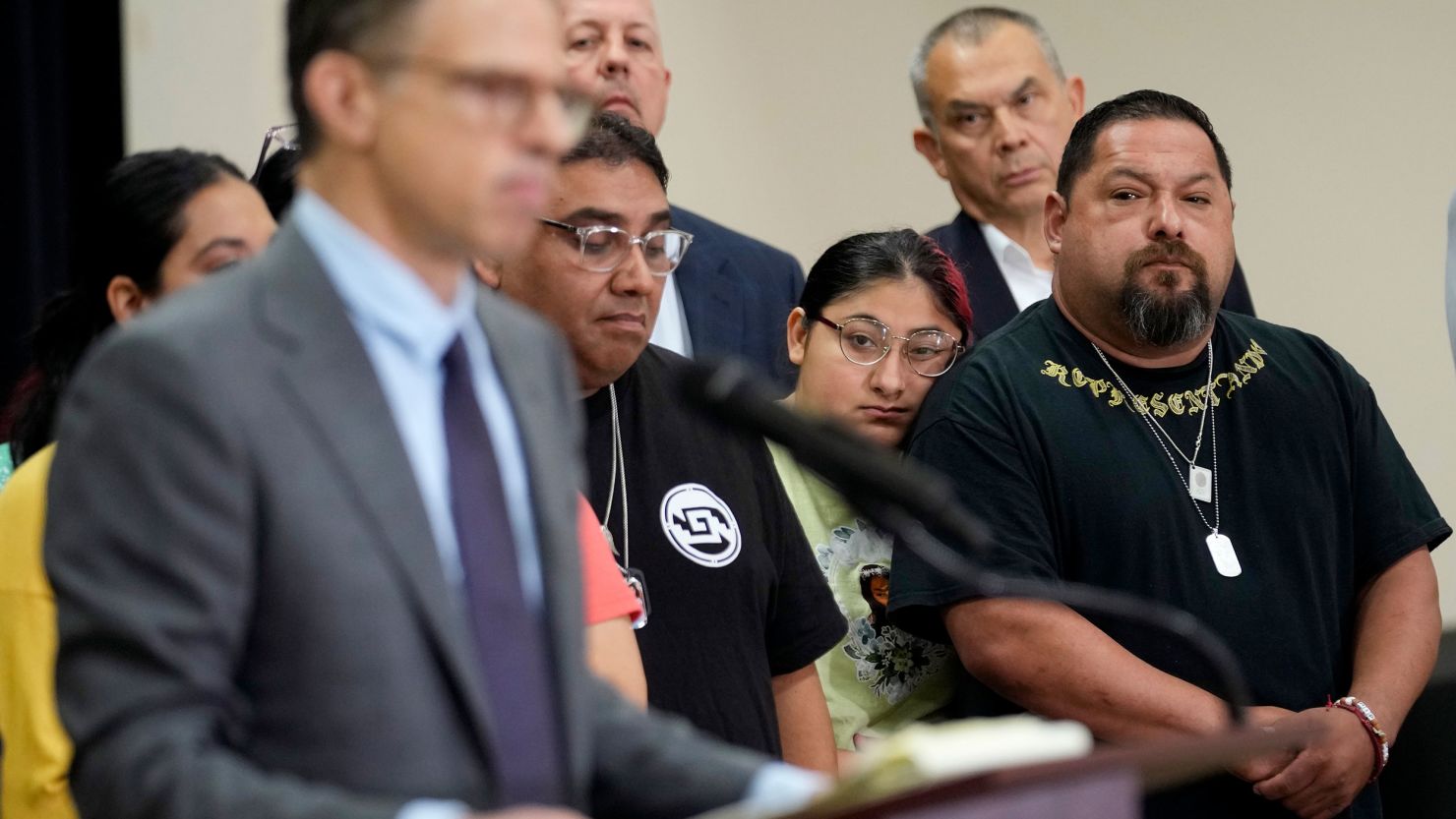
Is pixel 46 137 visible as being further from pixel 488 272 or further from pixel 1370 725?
pixel 1370 725

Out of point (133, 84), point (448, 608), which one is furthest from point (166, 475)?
point (133, 84)

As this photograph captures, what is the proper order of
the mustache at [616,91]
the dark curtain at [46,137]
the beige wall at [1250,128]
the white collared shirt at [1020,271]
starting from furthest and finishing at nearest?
the beige wall at [1250,128] < the dark curtain at [46,137] < the white collared shirt at [1020,271] < the mustache at [616,91]

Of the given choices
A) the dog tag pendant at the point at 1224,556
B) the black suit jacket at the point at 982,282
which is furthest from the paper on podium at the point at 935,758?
the black suit jacket at the point at 982,282

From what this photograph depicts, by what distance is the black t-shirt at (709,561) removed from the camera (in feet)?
7.87

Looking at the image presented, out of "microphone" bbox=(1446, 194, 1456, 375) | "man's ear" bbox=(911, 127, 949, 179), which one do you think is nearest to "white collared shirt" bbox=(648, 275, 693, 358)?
"man's ear" bbox=(911, 127, 949, 179)

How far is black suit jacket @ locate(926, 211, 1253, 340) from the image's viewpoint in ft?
11.4

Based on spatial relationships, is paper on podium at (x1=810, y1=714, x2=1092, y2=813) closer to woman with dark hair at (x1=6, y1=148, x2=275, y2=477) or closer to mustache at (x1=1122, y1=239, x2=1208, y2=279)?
woman with dark hair at (x1=6, y1=148, x2=275, y2=477)

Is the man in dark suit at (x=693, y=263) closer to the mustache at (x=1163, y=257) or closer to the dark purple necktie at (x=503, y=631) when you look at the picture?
the mustache at (x=1163, y=257)

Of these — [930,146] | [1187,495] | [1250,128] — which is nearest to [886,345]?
[1187,495]

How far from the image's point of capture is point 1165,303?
114 inches

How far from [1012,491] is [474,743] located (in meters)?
1.65

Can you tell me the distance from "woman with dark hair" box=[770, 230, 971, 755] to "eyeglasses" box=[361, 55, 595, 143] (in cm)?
163

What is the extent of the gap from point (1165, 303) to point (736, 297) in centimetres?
76

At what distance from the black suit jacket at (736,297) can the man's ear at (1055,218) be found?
470 mm
